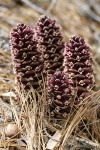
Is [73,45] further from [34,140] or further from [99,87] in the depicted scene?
[99,87]

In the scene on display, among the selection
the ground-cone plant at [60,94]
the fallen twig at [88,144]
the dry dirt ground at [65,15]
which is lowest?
the fallen twig at [88,144]

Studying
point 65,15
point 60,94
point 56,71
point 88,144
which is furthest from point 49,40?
point 65,15

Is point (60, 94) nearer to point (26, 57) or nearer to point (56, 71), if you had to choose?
point (56, 71)

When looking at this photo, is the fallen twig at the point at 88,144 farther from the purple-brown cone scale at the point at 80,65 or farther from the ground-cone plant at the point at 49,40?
the ground-cone plant at the point at 49,40

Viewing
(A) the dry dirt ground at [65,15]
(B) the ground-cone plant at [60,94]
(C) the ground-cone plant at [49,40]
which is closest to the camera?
(B) the ground-cone plant at [60,94]

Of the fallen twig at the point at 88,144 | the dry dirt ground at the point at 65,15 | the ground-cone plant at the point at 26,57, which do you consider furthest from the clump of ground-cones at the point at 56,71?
the dry dirt ground at the point at 65,15
